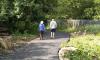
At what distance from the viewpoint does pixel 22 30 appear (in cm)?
3156

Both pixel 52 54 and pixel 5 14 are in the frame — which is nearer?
pixel 52 54

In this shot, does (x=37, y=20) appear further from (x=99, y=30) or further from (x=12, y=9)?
(x=99, y=30)

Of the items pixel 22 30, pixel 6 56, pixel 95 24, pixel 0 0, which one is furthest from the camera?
pixel 95 24

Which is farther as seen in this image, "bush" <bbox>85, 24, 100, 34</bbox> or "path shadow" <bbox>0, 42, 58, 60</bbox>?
"bush" <bbox>85, 24, 100, 34</bbox>

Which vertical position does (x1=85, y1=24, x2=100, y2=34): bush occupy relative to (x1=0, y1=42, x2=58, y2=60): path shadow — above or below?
below

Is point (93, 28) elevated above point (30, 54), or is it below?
below

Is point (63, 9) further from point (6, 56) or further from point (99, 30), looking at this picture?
point (6, 56)

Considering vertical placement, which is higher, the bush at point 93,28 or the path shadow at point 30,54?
the path shadow at point 30,54

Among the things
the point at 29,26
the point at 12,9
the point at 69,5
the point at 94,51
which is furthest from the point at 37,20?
the point at 94,51

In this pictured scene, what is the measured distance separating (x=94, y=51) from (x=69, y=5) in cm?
2725

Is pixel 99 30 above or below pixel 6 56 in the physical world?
below

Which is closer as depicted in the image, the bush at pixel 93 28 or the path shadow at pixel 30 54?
the path shadow at pixel 30 54

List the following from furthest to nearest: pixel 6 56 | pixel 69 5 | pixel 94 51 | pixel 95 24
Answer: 1. pixel 69 5
2. pixel 95 24
3. pixel 6 56
4. pixel 94 51

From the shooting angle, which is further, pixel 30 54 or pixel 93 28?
pixel 93 28
